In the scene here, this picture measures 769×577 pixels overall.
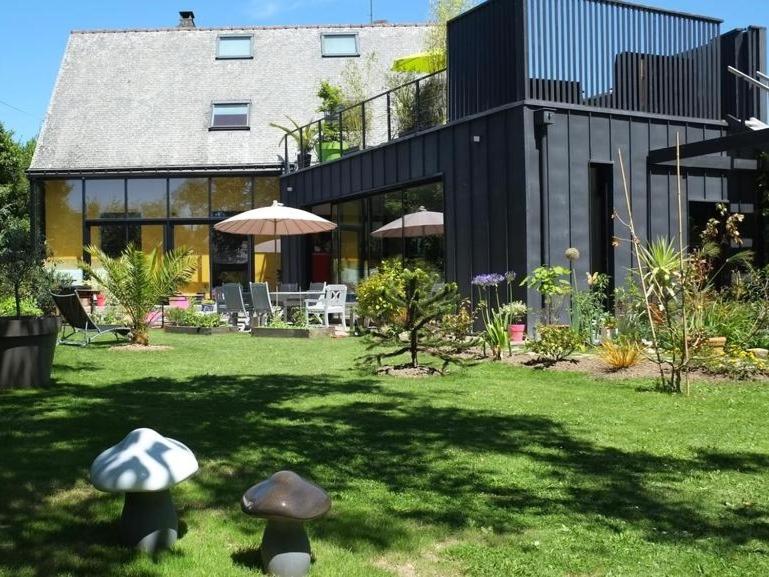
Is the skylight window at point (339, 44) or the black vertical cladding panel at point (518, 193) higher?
the skylight window at point (339, 44)

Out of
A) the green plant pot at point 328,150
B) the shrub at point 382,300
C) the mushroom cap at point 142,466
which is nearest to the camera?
the mushroom cap at point 142,466

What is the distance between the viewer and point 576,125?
11727 millimetres

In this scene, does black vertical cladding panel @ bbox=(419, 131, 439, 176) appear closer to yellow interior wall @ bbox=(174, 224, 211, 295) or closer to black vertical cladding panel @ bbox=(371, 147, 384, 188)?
black vertical cladding panel @ bbox=(371, 147, 384, 188)

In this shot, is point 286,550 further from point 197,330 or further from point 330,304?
point 330,304

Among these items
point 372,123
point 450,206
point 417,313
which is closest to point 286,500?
point 417,313

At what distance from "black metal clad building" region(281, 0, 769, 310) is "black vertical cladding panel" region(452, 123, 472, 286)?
27 millimetres

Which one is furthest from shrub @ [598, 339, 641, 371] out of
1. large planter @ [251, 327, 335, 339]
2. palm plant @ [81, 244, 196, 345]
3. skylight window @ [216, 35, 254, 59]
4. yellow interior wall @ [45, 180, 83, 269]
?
skylight window @ [216, 35, 254, 59]

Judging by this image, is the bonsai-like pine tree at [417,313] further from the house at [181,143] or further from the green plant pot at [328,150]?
the house at [181,143]

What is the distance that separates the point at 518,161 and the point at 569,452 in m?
7.28

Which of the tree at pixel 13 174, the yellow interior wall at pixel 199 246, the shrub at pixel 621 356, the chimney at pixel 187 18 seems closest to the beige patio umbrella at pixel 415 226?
the shrub at pixel 621 356

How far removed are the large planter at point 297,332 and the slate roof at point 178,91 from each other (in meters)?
9.43

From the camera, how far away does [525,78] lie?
11516 mm

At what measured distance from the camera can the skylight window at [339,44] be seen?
24.0m

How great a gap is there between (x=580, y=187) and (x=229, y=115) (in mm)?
13861
